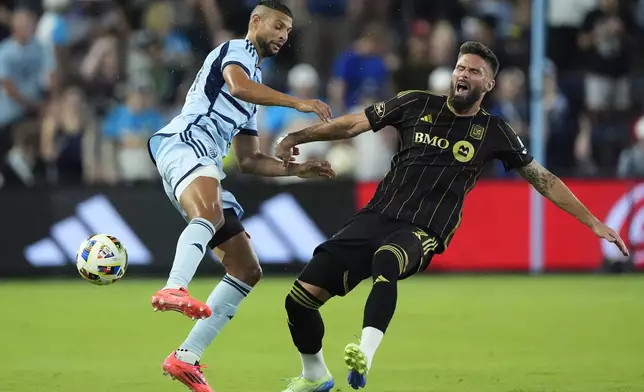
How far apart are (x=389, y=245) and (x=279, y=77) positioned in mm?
9167

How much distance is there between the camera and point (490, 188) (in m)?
16.0

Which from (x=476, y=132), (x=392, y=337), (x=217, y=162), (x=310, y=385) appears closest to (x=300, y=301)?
(x=310, y=385)

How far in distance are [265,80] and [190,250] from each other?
8578 mm

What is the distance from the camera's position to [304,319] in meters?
7.55

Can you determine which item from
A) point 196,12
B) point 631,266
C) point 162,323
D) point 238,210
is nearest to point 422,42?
point 196,12

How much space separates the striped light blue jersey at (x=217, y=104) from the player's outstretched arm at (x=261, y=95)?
0.20 meters

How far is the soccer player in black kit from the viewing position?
747 cm

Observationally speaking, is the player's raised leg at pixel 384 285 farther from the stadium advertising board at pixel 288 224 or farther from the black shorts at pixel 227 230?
the stadium advertising board at pixel 288 224

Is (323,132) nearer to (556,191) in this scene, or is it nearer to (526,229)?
(556,191)

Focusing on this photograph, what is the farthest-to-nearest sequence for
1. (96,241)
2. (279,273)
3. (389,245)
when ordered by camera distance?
1. (279,273)
2. (96,241)
3. (389,245)

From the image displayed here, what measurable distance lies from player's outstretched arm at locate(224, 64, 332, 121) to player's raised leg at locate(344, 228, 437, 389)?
34.7 inches

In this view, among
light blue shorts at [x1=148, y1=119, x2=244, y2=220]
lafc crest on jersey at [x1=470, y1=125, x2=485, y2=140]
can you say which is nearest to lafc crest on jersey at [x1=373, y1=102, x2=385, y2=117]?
lafc crest on jersey at [x1=470, y1=125, x2=485, y2=140]

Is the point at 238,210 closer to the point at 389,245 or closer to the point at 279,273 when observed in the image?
the point at 389,245

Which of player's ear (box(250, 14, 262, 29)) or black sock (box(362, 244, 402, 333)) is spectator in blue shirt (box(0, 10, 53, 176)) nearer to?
player's ear (box(250, 14, 262, 29))
